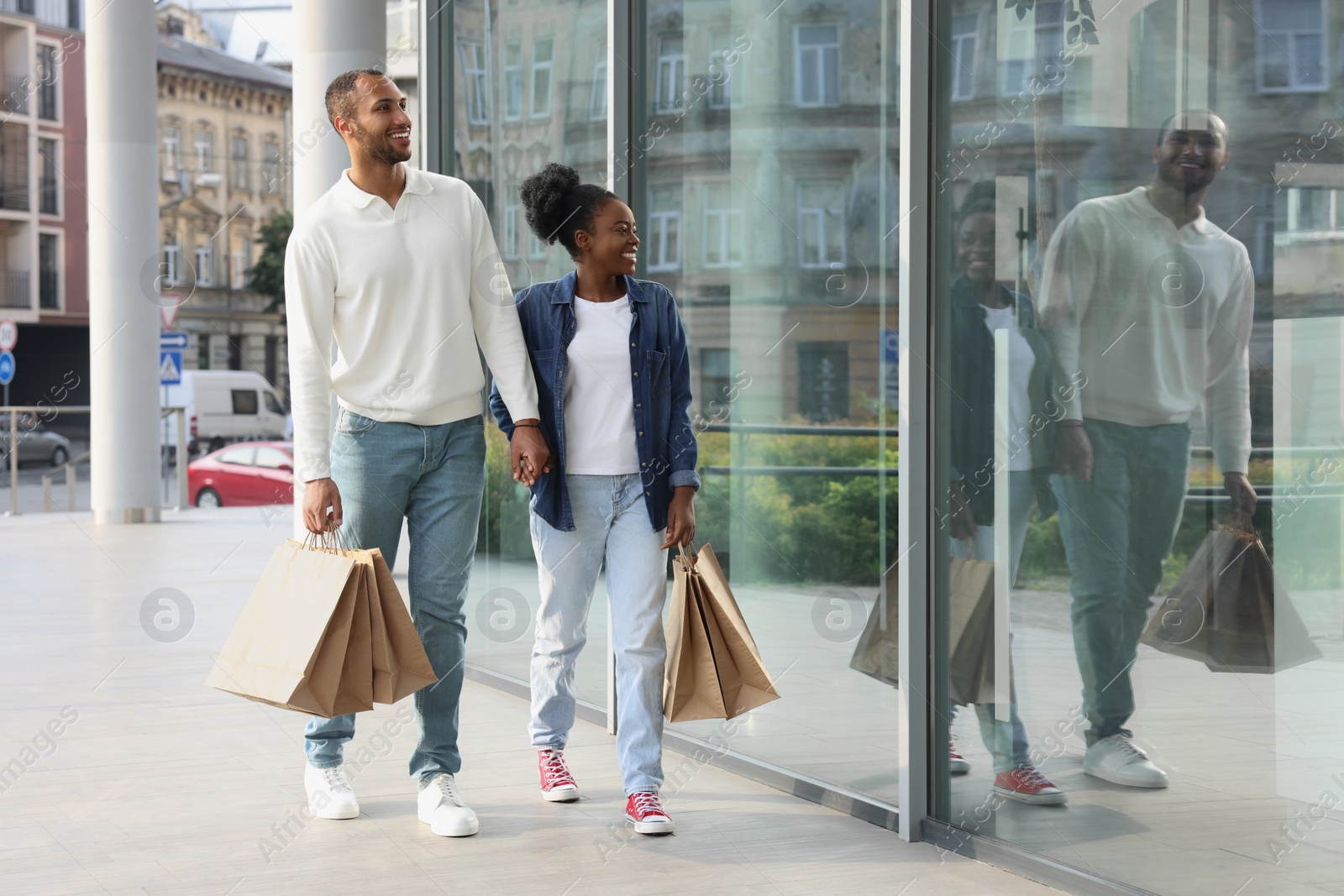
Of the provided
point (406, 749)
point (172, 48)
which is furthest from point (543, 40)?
point (172, 48)

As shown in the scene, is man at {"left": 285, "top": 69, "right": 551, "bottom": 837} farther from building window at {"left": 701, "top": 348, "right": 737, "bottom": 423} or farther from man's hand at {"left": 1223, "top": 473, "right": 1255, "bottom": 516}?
man's hand at {"left": 1223, "top": 473, "right": 1255, "bottom": 516}

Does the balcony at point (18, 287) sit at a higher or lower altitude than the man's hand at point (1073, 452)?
higher

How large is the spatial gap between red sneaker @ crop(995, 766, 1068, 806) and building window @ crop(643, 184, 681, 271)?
214cm

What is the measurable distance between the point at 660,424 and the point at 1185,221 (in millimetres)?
1482

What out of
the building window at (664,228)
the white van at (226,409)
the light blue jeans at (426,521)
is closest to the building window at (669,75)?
the building window at (664,228)

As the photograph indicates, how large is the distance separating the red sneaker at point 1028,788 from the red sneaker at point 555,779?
4.01ft

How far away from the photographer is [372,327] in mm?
3764

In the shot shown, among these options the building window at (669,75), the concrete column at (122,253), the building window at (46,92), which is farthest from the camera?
the building window at (46,92)

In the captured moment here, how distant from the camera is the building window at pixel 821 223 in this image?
4.14 meters

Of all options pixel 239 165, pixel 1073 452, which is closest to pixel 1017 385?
pixel 1073 452

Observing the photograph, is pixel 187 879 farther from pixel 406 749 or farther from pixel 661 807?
pixel 406 749

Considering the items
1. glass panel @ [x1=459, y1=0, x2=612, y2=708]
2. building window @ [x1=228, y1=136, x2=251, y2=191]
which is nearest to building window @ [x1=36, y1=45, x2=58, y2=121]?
building window @ [x1=228, y1=136, x2=251, y2=191]

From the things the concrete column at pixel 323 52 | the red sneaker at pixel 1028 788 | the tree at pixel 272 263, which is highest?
the tree at pixel 272 263

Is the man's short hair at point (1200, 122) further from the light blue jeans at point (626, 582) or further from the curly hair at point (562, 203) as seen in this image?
the light blue jeans at point (626, 582)
